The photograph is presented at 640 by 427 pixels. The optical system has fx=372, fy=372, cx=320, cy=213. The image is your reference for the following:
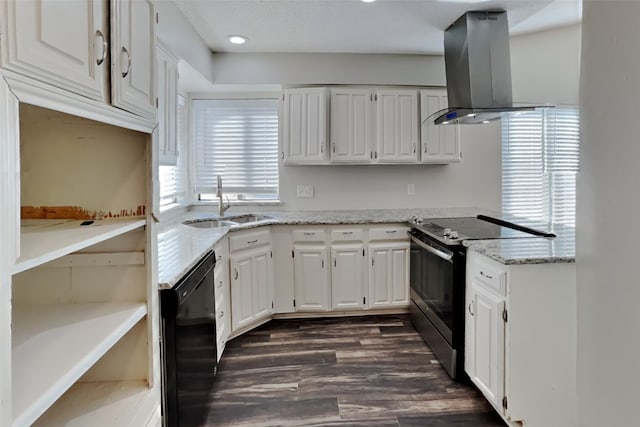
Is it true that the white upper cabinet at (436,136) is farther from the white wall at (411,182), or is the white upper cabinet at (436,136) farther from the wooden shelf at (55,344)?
the wooden shelf at (55,344)

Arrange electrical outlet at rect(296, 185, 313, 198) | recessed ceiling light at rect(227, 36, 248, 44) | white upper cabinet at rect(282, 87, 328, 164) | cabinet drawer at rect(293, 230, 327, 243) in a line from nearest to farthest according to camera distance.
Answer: recessed ceiling light at rect(227, 36, 248, 44), cabinet drawer at rect(293, 230, 327, 243), white upper cabinet at rect(282, 87, 328, 164), electrical outlet at rect(296, 185, 313, 198)

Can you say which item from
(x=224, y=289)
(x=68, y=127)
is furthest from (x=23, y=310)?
(x=224, y=289)

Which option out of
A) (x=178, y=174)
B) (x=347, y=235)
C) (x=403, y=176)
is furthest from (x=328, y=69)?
(x=178, y=174)

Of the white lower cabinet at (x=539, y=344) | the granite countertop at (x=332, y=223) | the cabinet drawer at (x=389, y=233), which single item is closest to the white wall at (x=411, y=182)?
the granite countertop at (x=332, y=223)

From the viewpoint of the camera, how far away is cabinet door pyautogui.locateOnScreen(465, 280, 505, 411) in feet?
6.19

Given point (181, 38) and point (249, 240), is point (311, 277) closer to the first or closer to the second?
→ point (249, 240)

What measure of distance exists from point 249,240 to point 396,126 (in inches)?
70.7

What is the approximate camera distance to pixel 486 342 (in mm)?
2014

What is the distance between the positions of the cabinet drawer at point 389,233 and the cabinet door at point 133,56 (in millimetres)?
2449

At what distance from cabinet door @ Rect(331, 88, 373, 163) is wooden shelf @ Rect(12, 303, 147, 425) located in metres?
2.70

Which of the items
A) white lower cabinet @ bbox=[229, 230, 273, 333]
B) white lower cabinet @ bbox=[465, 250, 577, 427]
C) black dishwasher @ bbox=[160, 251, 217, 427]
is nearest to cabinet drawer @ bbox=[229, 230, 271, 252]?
white lower cabinet @ bbox=[229, 230, 273, 333]

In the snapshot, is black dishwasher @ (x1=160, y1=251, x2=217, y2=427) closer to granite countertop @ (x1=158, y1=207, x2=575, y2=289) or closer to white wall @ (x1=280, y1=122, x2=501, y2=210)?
granite countertop @ (x1=158, y1=207, x2=575, y2=289)

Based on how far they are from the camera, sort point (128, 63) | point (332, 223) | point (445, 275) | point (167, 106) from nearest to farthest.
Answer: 1. point (128, 63)
2. point (445, 275)
3. point (167, 106)
4. point (332, 223)

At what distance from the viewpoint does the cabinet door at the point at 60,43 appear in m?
0.62
